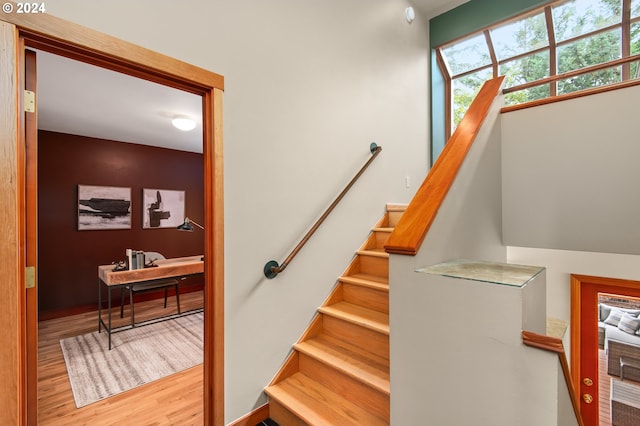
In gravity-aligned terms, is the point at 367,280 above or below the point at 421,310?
below

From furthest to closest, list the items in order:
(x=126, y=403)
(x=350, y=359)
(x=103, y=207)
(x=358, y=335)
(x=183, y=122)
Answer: (x=103, y=207) → (x=183, y=122) → (x=126, y=403) → (x=358, y=335) → (x=350, y=359)

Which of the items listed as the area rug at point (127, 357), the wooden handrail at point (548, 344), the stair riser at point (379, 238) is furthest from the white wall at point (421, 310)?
the area rug at point (127, 357)

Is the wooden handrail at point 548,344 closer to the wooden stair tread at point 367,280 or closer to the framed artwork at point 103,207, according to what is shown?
the wooden stair tread at point 367,280

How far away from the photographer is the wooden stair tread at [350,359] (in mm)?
1762

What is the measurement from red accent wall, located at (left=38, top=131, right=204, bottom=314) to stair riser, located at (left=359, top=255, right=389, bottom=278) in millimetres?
3986

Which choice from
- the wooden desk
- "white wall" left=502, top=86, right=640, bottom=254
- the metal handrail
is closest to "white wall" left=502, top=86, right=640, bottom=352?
"white wall" left=502, top=86, right=640, bottom=254

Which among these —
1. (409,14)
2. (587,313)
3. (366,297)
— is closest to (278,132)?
(366,297)

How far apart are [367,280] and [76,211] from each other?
4.39m

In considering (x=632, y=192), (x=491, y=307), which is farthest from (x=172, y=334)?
(x=632, y=192)

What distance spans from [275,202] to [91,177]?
3.88 metres

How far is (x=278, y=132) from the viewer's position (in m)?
2.12

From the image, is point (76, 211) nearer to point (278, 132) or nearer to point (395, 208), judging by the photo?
point (278, 132)

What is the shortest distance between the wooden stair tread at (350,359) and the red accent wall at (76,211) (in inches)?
156

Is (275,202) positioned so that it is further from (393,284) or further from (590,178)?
(590,178)
